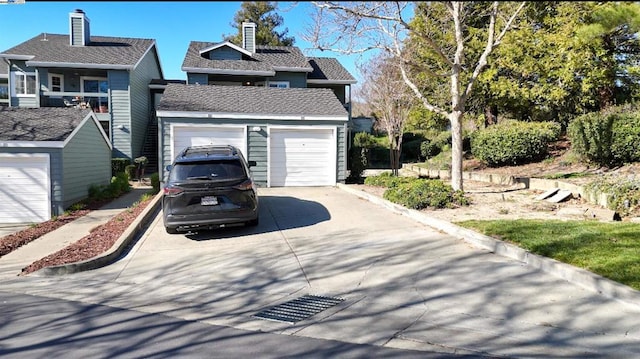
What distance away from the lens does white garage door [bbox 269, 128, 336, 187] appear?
16528mm

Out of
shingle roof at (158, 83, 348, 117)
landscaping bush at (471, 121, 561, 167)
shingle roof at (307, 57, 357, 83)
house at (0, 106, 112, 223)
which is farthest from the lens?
shingle roof at (307, 57, 357, 83)

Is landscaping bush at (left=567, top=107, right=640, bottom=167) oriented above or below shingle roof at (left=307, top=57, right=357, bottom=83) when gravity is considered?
below

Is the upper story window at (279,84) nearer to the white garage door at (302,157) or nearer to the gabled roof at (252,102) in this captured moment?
the gabled roof at (252,102)

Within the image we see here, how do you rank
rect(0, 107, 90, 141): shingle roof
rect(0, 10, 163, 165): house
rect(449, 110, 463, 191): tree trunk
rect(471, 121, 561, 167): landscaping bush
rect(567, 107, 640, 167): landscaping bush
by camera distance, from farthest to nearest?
rect(0, 10, 163, 165): house, rect(471, 121, 561, 167): landscaping bush, rect(0, 107, 90, 141): shingle roof, rect(567, 107, 640, 167): landscaping bush, rect(449, 110, 463, 191): tree trunk

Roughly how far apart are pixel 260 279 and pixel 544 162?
45.7 ft

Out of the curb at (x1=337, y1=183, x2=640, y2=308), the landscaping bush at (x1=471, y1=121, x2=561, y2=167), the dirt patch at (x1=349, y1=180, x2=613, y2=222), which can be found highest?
the landscaping bush at (x1=471, y1=121, x2=561, y2=167)

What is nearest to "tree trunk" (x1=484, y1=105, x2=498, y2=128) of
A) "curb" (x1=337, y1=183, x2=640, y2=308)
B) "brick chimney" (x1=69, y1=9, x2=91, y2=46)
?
"curb" (x1=337, y1=183, x2=640, y2=308)

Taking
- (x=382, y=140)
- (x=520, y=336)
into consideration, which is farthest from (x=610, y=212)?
(x=382, y=140)

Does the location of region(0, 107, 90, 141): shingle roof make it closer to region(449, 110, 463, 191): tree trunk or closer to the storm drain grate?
region(449, 110, 463, 191): tree trunk

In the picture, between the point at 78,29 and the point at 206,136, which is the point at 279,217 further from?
the point at 78,29

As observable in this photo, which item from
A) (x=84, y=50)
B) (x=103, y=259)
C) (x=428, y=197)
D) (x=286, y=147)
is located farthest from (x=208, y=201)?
(x=84, y=50)

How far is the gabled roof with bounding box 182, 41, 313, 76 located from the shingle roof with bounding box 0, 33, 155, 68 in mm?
2870

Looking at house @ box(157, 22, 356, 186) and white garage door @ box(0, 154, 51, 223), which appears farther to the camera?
house @ box(157, 22, 356, 186)

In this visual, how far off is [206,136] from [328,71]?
1568cm
